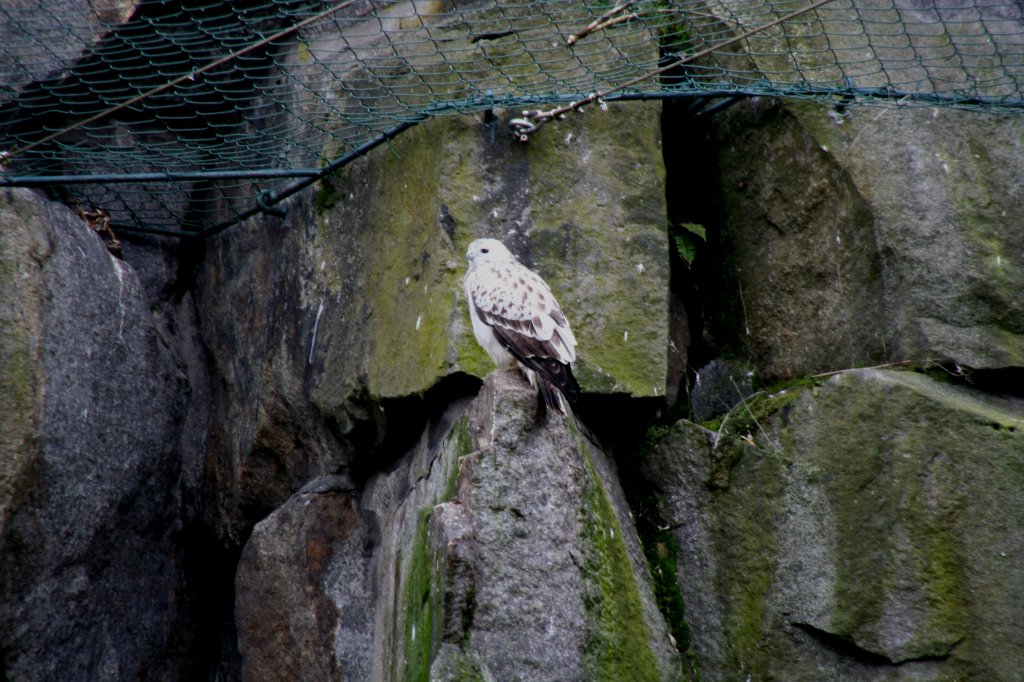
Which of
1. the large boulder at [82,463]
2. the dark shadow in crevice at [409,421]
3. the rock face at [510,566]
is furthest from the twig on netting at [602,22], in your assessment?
the large boulder at [82,463]

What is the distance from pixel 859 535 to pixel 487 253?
2.08m

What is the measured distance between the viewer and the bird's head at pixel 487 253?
524 centimetres

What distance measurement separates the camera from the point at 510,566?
4.32 m

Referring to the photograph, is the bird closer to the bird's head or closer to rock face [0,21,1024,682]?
the bird's head

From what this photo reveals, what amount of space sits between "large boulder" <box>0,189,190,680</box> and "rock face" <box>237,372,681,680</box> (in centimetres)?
117

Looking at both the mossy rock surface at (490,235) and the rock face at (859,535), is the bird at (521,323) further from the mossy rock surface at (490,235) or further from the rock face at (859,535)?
the rock face at (859,535)

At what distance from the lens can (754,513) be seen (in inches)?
203

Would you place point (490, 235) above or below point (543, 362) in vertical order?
above

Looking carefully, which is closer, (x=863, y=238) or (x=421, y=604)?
(x=421, y=604)

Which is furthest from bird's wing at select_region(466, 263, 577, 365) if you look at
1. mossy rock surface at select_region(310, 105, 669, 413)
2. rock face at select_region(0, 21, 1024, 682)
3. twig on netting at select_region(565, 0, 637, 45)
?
twig on netting at select_region(565, 0, 637, 45)

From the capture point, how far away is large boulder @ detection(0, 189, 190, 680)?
18.0 feet

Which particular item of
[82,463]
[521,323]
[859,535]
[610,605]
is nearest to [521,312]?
[521,323]

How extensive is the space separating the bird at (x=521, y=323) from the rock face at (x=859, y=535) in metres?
0.99

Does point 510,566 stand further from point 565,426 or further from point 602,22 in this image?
point 602,22
